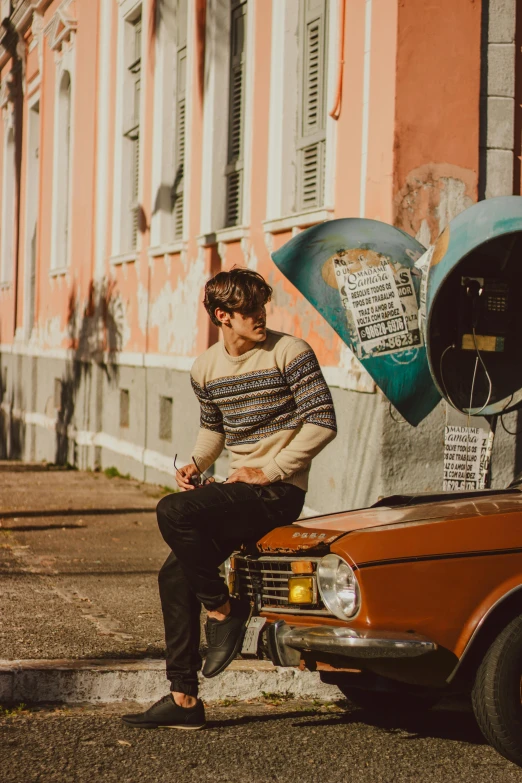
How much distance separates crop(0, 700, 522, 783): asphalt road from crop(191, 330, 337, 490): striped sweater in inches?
43.3

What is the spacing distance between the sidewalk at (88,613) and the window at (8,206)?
561 inches

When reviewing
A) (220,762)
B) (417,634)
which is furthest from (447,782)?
(220,762)

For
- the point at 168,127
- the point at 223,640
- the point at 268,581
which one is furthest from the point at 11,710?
the point at 168,127

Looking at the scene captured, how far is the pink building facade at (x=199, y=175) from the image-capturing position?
9391mm

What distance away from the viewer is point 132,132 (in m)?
17.2

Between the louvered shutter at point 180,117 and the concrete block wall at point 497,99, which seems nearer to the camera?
the concrete block wall at point 497,99

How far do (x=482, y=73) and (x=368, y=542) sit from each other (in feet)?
18.9

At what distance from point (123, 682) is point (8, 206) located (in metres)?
22.5

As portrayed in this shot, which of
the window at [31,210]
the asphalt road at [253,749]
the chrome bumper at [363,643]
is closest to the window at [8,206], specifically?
the window at [31,210]

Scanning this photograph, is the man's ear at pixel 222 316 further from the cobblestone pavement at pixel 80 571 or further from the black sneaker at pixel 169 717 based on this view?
the cobblestone pavement at pixel 80 571

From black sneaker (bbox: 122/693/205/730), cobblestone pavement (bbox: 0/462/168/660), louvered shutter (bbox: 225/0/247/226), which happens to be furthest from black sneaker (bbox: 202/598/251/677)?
louvered shutter (bbox: 225/0/247/226)

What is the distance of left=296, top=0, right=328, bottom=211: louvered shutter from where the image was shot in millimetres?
11164

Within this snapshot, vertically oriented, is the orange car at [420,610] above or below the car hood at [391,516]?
below

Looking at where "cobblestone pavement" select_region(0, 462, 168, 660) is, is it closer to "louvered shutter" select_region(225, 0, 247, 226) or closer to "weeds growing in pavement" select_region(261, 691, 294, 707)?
"weeds growing in pavement" select_region(261, 691, 294, 707)
